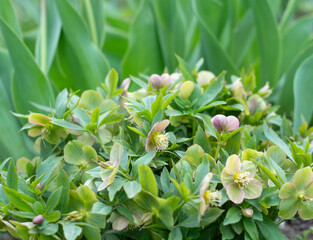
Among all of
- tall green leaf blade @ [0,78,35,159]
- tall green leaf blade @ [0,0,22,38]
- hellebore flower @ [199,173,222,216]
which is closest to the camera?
hellebore flower @ [199,173,222,216]

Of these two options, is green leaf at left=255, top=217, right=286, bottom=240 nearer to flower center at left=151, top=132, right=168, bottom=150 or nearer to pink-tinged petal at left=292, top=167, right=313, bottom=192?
pink-tinged petal at left=292, top=167, right=313, bottom=192

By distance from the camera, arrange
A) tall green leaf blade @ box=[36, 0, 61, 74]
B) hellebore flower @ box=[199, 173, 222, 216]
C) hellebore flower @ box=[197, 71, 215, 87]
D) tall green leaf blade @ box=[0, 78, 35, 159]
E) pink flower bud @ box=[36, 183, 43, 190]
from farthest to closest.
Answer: tall green leaf blade @ box=[36, 0, 61, 74] < tall green leaf blade @ box=[0, 78, 35, 159] < hellebore flower @ box=[197, 71, 215, 87] < pink flower bud @ box=[36, 183, 43, 190] < hellebore flower @ box=[199, 173, 222, 216]

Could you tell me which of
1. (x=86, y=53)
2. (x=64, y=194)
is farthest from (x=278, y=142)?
(x=86, y=53)

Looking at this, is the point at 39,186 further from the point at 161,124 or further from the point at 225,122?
the point at 225,122

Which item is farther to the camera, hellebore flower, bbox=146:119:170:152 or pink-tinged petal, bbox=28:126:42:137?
pink-tinged petal, bbox=28:126:42:137

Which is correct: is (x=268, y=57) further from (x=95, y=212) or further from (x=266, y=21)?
(x=95, y=212)

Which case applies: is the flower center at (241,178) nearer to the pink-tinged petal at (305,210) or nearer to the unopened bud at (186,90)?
the pink-tinged petal at (305,210)

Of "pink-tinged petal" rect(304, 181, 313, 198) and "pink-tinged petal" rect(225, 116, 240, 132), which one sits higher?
"pink-tinged petal" rect(225, 116, 240, 132)

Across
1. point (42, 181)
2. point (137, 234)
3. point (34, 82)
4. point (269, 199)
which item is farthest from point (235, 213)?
point (34, 82)

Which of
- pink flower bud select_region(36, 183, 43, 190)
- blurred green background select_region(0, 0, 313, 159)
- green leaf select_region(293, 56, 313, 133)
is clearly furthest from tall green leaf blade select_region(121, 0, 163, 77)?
pink flower bud select_region(36, 183, 43, 190)
